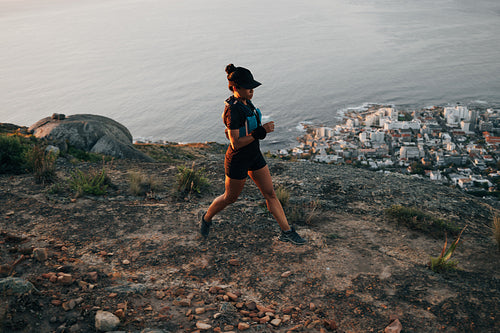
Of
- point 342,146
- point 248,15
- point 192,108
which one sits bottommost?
point 342,146

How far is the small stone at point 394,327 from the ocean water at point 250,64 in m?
27.4

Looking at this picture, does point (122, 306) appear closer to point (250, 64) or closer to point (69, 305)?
point (69, 305)

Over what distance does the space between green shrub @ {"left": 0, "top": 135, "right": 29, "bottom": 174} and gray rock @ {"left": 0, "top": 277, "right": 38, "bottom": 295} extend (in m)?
4.68

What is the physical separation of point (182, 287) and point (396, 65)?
58.1m

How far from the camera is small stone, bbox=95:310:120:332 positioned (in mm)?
2873

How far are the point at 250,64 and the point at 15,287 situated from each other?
53165 millimetres

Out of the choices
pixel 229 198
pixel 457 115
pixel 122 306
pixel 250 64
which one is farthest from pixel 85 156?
pixel 250 64

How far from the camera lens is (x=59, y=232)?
470cm

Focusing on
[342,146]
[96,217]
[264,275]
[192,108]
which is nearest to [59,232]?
[96,217]

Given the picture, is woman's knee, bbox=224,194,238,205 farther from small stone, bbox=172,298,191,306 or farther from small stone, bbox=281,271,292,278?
small stone, bbox=172,298,191,306

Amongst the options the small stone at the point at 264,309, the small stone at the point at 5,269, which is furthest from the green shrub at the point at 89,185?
the small stone at the point at 264,309

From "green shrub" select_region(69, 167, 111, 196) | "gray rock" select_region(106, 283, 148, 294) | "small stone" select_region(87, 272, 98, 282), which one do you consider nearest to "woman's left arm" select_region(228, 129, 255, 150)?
"gray rock" select_region(106, 283, 148, 294)

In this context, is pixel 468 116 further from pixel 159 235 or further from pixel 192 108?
pixel 159 235

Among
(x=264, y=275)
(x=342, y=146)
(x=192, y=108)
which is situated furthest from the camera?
(x=192, y=108)
